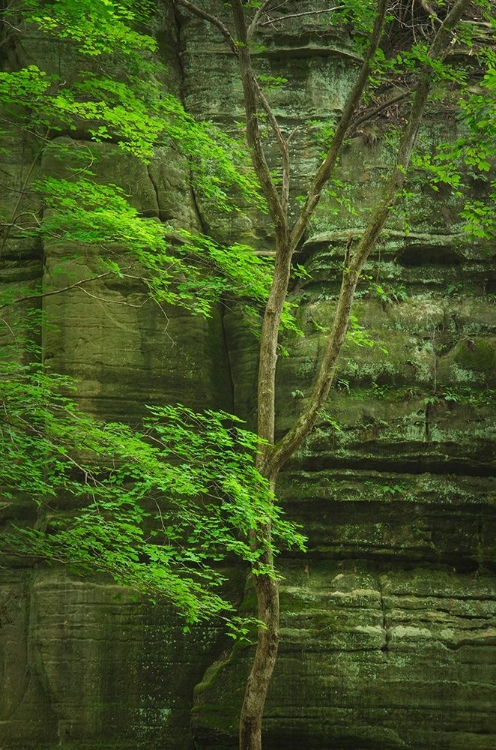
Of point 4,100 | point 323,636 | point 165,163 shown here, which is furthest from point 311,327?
point 4,100

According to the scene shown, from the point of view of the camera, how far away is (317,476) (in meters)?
12.2

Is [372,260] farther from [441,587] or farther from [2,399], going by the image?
[2,399]

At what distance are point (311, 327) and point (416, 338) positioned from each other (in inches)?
57.7

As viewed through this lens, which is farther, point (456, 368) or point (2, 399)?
point (456, 368)

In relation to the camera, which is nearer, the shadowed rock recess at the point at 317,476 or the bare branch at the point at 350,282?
the bare branch at the point at 350,282

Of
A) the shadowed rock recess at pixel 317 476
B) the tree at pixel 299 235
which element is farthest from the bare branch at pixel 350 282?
the shadowed rock recess at pixel 317 476

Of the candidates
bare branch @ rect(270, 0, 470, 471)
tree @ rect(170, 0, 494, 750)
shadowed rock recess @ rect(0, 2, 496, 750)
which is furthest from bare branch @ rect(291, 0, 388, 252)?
shadowed rock recess @ rect(0, 2, 496, 750)

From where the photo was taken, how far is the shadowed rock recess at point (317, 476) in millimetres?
11102

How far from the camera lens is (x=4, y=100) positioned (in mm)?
9258

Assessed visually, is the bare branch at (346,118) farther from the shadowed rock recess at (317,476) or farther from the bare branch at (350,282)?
the shadowed rock recess at (317,476)

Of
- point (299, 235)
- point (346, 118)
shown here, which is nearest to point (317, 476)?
point (299, 235)

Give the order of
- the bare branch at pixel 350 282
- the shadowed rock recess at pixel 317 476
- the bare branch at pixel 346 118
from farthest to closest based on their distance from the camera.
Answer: the shadowed rock recess at pixel 317 476 → the bare branch at pixel 350 282 → the bare branch at pixel 346 118

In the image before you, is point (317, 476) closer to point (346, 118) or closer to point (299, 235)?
point (299, 235)

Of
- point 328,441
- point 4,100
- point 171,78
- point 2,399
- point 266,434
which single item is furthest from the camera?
point 171,78
